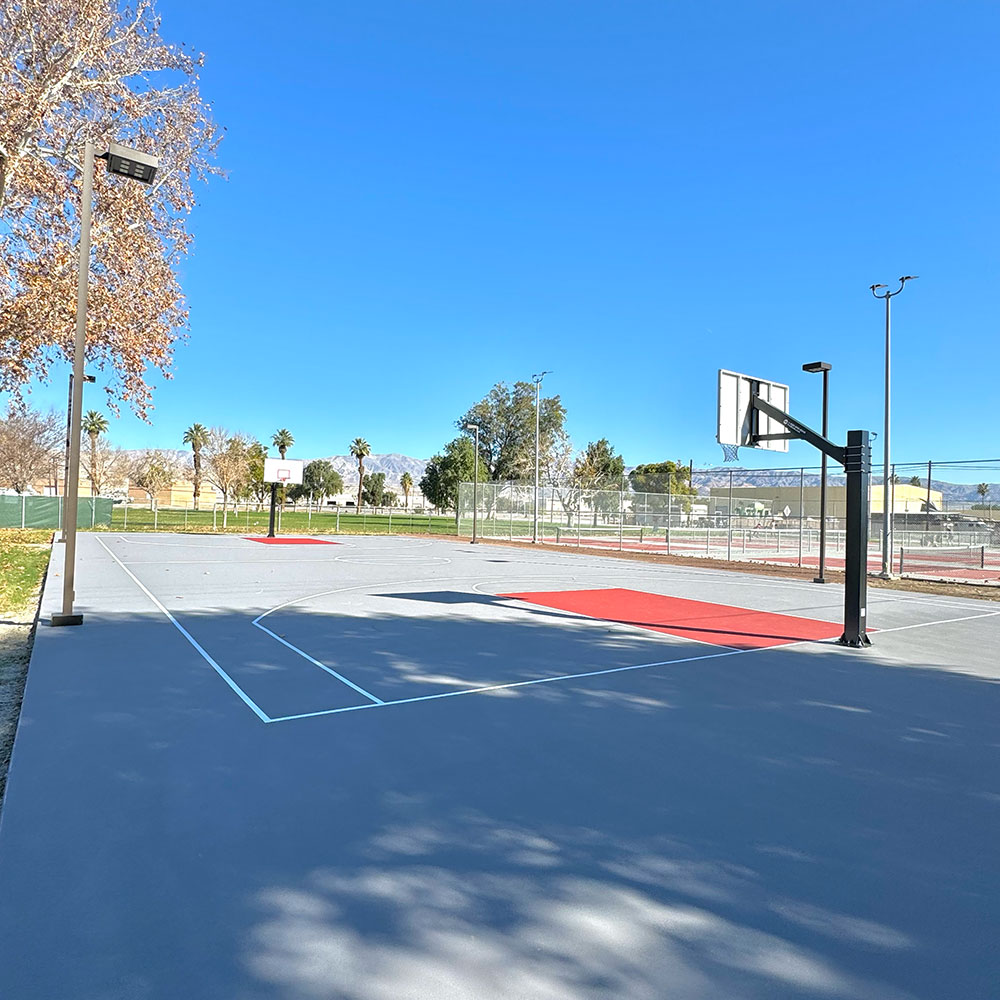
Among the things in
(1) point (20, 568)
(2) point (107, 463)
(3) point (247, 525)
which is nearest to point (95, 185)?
(1) point (20, 568)

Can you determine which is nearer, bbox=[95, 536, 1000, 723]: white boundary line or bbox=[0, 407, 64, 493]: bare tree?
bbox=[95, 536, 1000, 723]: white boundary line

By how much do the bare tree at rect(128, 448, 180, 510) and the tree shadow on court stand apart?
263 feet

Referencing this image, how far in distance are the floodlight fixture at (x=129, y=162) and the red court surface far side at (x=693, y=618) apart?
793 centimetres

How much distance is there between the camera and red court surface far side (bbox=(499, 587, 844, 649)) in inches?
345

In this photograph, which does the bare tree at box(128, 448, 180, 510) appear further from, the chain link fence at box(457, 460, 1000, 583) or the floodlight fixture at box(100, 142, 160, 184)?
the floodlight fixture at box(100, 142, 160, 184)

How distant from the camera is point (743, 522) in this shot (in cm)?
3581

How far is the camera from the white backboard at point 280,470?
34250 millimetres

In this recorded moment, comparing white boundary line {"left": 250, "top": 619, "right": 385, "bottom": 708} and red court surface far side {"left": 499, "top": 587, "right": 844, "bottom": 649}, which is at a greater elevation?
white boundary line {"left": 250, "top": 619, "right": 385, "bottom": 708}

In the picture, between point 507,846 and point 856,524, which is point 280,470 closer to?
point 856,524

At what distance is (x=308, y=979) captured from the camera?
7.19ft

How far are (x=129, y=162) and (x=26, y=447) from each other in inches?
1812

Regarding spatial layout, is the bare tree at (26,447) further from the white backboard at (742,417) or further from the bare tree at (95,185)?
the white backboard at (742,417)

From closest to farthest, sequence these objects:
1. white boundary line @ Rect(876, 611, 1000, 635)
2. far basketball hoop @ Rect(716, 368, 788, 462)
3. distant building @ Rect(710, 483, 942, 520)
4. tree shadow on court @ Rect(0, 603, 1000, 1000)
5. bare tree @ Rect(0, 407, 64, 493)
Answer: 1. tree shadow on court @ Rect(0, 603, 1000, 1000)
2. white boundary line @ Rect(876, 611, 1000, 635)
3. far basketball hoop @ Rect(716, 368, 788, 462)
4. distant building @ Rect(710, 483, 942, 520)
5. bare tree @ Rect(0, 407, 64, 493)

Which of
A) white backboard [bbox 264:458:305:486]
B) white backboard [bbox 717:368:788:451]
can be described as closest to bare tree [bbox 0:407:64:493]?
white backboard [bbox 264:458:305:486]
